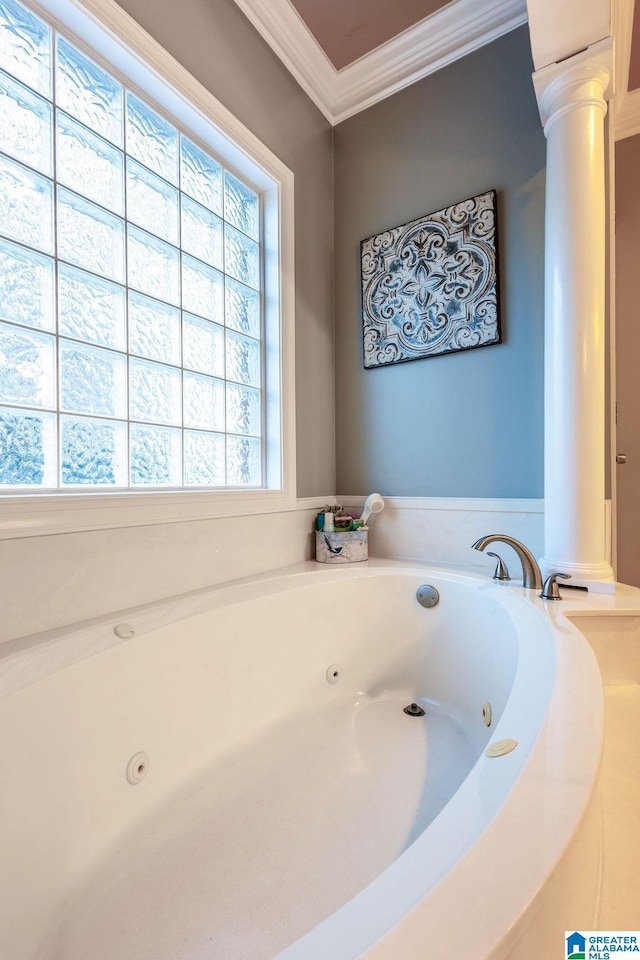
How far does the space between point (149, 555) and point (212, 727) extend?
0.49 m

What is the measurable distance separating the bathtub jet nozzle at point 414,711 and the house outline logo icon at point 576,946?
0.98 m

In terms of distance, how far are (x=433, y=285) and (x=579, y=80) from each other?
2.35ft

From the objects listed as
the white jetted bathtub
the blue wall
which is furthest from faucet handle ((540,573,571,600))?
the blue wall

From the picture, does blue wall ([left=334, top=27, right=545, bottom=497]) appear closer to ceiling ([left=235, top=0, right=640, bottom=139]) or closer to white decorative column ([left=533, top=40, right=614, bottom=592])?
ceiling ([left=235, top=0, right=640, bottom=139])

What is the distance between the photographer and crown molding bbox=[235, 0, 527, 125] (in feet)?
5.50

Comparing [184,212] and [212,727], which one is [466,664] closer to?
[212,727]

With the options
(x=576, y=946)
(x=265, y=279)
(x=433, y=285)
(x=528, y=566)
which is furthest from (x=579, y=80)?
(x=576, y=946)

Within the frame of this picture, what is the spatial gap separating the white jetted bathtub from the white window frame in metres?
0.27

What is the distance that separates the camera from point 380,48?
6.10ft

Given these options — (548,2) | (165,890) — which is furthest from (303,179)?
(165,890)

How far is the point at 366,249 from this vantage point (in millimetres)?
2029

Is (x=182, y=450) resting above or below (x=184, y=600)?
above

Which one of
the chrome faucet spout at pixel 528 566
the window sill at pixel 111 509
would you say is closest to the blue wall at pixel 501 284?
the chrome faucet spout at pixel 528 566

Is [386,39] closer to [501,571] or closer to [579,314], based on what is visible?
[579,314]
